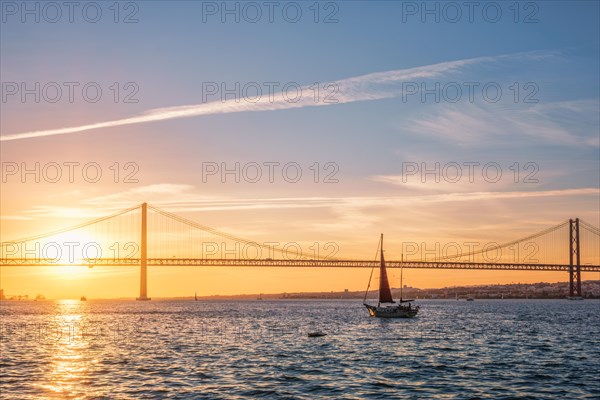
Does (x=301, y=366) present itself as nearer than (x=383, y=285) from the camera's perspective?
Yes

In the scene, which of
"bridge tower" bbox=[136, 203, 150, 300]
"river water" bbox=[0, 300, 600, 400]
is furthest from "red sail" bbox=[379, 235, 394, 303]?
"bridge tower" bbox=[136, 203, 150, 300]

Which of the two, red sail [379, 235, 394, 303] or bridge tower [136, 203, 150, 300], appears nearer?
red sail [379, 235, 394, 303]

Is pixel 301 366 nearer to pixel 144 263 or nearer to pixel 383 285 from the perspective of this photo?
pixel 383 285

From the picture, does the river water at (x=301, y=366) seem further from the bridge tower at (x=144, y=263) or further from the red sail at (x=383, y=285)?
the bridge tower at (x=144, y=263)

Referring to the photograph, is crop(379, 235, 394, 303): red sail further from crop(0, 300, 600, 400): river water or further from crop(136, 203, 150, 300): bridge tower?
crop(136, 203, 150, 300): bridge tower

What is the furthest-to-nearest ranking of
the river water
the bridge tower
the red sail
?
the bridge tower → the red sail → the river water

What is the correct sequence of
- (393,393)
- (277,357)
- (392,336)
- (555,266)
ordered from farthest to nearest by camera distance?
(555,266), (392,336), (277,357), (393,393)

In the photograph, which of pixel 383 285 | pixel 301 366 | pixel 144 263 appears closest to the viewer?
pixel 301 366

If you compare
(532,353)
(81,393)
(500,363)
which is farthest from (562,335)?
(81,393)

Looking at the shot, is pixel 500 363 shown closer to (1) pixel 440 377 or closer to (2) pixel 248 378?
(1) pixel 440 377

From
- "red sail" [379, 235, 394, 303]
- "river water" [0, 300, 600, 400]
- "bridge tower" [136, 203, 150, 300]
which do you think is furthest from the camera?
"bridge tower" [136, 203, 150, 300]

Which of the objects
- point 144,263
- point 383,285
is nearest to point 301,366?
point 383,285
